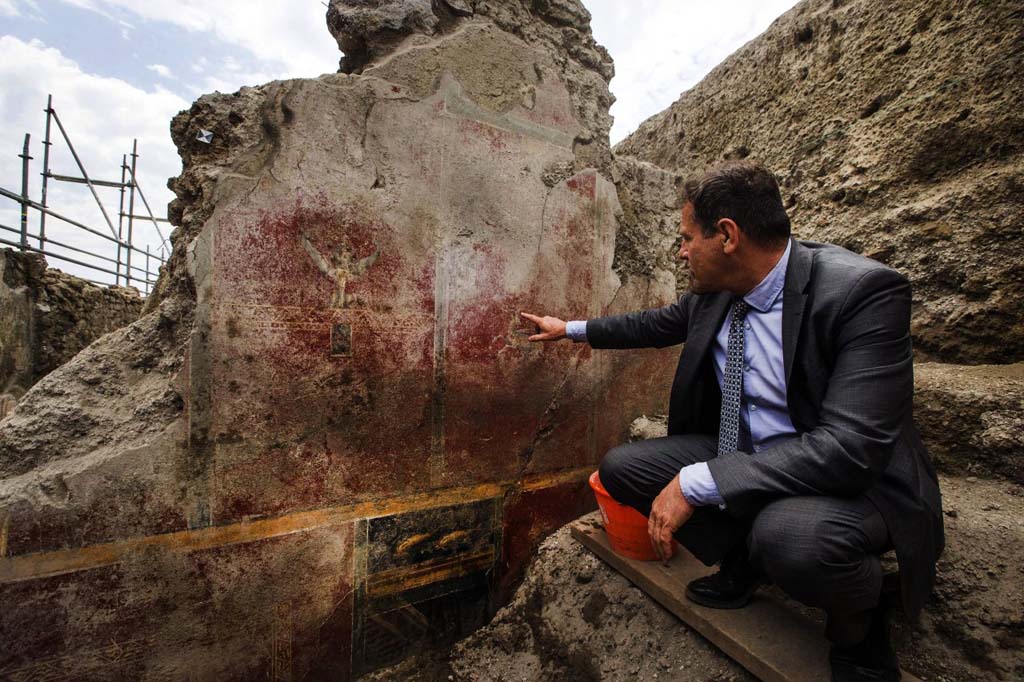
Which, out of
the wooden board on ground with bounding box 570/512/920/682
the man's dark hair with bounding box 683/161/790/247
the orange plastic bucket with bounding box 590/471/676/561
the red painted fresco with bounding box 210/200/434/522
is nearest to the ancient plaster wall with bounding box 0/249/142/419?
the red painted fresco with bounding box 210/200/434/522

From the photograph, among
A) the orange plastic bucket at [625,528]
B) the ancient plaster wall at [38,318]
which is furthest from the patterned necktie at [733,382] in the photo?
the ancient plaster wall at [38,318]

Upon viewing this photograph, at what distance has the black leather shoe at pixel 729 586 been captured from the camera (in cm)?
149

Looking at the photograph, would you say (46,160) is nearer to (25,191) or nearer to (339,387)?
(25,191)

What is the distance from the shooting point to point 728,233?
1420mm

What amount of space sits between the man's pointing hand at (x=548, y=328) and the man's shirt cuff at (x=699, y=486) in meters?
0.85

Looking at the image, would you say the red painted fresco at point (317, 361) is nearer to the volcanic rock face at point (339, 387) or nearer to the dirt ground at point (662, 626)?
the volcanic rock face at point (339, 387)

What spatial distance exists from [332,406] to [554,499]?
3.65ft

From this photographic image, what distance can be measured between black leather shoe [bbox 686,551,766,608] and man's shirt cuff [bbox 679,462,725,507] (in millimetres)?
432

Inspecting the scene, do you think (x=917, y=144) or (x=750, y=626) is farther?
(x=917, y=144)

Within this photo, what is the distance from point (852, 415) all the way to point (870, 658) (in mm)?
583

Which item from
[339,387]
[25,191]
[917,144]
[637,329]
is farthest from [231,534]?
[25,191]

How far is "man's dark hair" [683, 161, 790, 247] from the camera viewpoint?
1.39 meters

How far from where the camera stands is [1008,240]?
1.79 meters

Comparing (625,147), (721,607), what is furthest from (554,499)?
(625,147)
